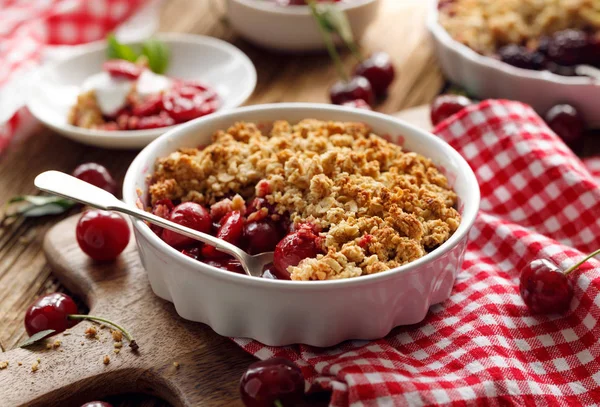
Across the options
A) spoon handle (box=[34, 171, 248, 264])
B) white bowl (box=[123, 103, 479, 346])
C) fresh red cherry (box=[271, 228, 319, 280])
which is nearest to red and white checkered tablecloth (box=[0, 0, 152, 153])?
spoon handle (box=[34, 171, 248, 264])

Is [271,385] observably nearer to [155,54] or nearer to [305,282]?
[305,282]

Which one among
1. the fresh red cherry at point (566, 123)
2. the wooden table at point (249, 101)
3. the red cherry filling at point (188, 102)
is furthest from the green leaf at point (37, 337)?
the fresh red cherry at point (566, 123)

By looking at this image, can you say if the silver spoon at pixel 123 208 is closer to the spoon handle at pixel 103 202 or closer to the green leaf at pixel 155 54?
the spoon handle at pixel 103 202

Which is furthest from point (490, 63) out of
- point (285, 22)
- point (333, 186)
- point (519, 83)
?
point (333, 186)

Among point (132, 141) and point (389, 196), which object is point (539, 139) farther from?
point (132, 141)

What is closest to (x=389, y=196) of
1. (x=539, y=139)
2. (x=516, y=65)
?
(x=539, y=139)

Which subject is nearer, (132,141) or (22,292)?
(22,292)

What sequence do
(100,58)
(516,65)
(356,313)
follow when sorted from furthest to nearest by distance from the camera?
(100,58), (516,65), (356,313)

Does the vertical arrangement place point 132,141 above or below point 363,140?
below
